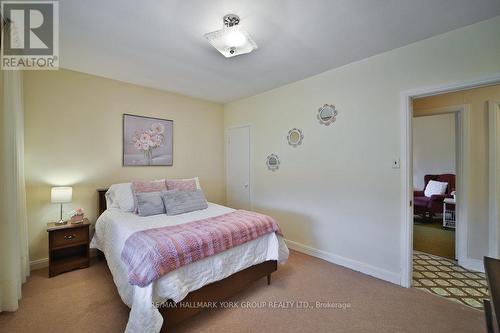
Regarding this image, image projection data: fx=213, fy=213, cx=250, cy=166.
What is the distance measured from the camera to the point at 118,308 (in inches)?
75.4

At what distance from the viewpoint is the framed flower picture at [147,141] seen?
324 centimetres

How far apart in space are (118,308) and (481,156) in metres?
4.40

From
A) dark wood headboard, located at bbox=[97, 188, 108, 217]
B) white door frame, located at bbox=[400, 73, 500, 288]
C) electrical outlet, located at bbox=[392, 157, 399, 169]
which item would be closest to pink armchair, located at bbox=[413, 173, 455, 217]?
white door frame, located at bbox=[400, 73, 500, 288]

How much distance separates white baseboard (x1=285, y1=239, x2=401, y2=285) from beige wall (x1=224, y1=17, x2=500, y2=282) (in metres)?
0.01

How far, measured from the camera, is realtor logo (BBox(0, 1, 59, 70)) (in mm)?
1688

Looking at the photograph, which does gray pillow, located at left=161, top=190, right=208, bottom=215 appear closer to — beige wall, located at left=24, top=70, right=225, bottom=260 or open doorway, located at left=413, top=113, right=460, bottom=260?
beige wall, located at left=24, top=70, right=225, bottom=260

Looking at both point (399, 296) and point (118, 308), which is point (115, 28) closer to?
point (118, 308)

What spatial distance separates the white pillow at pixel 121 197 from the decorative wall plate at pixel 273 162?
2.09 m

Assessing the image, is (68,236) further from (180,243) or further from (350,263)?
(350,263)

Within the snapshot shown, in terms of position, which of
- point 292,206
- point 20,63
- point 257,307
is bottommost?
point 257,307

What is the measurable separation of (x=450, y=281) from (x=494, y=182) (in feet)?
4.34

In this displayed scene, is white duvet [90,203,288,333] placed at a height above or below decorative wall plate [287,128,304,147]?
below

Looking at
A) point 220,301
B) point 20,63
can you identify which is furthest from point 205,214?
point 20,63

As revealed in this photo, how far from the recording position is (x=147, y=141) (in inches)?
134
